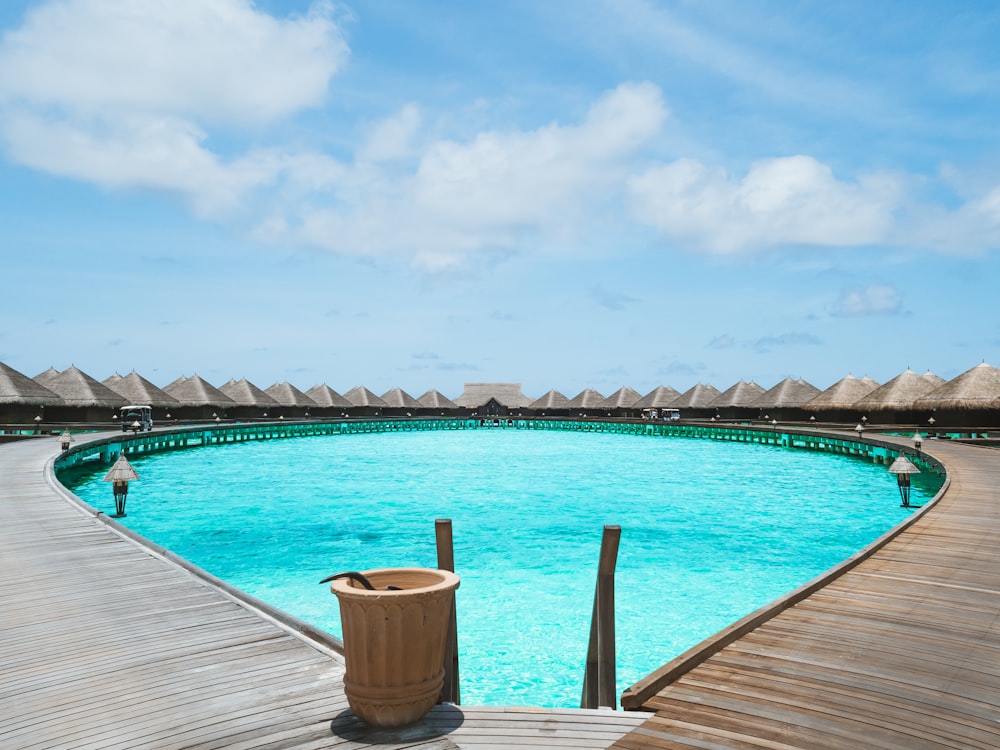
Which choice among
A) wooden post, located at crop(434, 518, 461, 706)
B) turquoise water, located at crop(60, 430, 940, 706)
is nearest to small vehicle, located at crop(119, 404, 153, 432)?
turquoise water, located at crop(60, 430, 940, 706)

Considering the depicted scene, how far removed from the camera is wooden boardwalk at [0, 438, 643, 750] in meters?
3.24

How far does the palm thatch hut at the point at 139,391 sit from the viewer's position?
43.3m

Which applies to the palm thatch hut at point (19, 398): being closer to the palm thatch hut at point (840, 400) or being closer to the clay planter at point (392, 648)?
the clay planter at point (392, 648)

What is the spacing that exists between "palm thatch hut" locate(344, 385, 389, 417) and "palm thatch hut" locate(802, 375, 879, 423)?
36784 millimetres

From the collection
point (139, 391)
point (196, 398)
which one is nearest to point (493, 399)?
point (196, 398)

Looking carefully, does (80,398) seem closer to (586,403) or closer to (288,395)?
(288,395)

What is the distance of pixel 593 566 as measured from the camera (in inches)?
551

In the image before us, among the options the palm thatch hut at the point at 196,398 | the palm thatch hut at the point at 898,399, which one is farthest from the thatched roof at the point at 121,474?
the palm thatch hut at the point at 898,399

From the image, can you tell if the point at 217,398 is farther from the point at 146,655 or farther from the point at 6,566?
the point at 146,655

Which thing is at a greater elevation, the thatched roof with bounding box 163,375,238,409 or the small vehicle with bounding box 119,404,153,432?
the thatched roof with bounding box 163,375,238,409

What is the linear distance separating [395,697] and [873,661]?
3132mm

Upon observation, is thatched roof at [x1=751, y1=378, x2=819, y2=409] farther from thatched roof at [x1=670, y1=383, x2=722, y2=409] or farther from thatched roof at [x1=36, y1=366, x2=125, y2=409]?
thatched roof at [x1=36, y1=366, x2=125, y2=409]

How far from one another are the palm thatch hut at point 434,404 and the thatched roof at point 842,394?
35.2 meters

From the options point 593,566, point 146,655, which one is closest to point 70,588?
point 146,655
